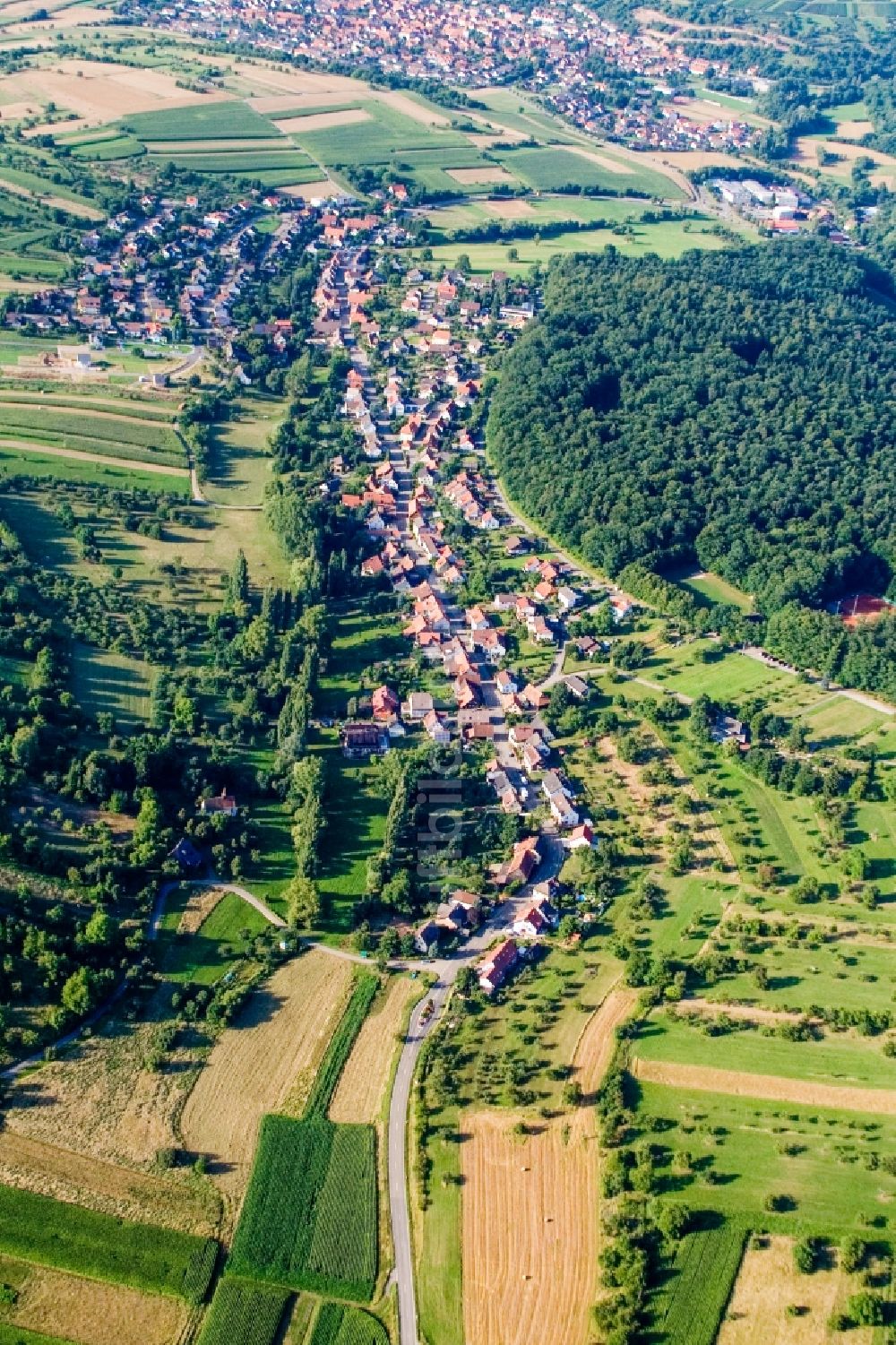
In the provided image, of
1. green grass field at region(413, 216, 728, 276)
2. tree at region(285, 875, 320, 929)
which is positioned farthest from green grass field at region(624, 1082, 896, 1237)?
green grass field at region(413, 216, 728, 276)

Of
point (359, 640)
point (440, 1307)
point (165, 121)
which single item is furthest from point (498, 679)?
point (165, 121)

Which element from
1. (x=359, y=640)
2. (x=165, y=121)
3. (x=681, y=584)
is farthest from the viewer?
(x=165, y=121)

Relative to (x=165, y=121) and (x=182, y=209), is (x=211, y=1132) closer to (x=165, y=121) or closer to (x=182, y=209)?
(x=182, y=209)

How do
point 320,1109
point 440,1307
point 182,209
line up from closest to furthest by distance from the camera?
point 440,1307 < point 320,1109 < point 182,209

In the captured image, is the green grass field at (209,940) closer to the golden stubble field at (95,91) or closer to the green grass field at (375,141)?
the green grass field at (375,141)

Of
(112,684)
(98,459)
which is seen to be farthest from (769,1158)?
(98,459)

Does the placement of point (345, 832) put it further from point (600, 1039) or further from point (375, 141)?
point (375, 141)

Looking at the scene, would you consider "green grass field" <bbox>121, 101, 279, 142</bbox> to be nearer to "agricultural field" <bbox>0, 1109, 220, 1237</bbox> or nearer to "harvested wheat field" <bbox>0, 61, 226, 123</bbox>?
"harvested wheat field" <bbox>0, 61, 226, 123</bbox>
